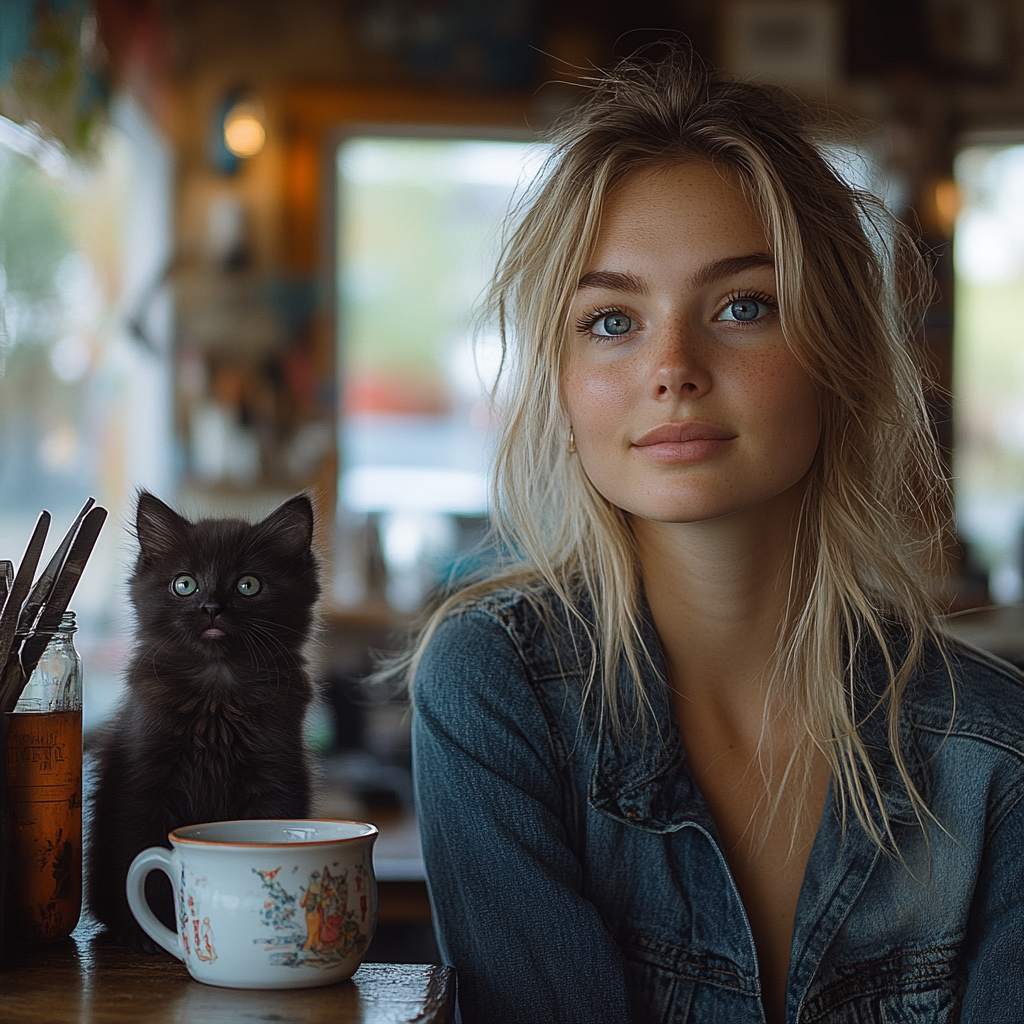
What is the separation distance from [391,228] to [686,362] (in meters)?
3.52

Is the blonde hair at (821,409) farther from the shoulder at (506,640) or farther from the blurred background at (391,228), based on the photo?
the blurred background at (391,228)

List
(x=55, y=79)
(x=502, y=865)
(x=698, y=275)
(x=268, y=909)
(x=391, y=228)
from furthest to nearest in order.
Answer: (x=391, y=228)
(x=55, y=79)
(x=698, y=275)
(x=502, y=865)
(x=268, y=909)

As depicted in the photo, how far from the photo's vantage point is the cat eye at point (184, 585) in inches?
29.4

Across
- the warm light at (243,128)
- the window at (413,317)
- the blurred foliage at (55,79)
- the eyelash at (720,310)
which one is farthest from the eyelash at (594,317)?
the warm light at (243,128)

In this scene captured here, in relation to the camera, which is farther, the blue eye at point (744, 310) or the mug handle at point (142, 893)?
the blue eye at point (744, 310)

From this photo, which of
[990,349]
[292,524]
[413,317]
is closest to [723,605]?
[292,524]

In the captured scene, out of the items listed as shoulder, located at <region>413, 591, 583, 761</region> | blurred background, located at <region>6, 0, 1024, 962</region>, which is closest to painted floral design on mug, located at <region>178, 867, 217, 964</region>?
shoulder, located at <region>413, 591, 583, 761</region>

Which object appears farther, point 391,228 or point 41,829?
point 391,228

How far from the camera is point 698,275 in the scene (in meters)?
1.04

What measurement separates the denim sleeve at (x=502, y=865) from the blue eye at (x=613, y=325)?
0.33 metres

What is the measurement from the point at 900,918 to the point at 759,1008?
0.16m

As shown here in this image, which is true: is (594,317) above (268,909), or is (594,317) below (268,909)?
above

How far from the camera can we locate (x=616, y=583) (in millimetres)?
1172

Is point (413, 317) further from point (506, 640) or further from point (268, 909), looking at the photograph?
point (268, 909)
